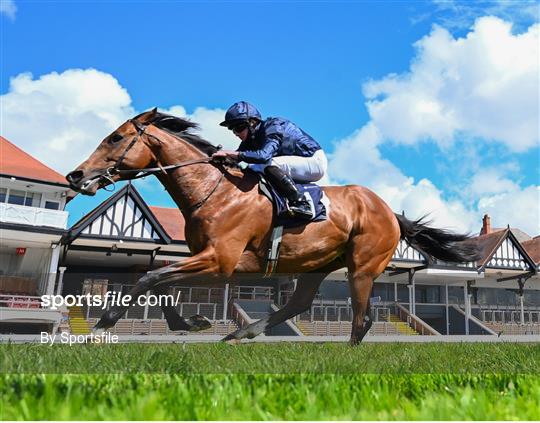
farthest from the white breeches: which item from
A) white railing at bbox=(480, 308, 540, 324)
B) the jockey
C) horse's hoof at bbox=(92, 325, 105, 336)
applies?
white railing at bbox=(480, 308, 540, 324)

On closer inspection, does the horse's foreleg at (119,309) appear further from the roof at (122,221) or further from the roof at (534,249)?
the roof at (534,249)

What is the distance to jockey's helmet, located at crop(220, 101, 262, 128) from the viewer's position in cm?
475

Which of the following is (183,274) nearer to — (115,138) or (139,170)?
(139,170)

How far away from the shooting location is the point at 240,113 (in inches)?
187

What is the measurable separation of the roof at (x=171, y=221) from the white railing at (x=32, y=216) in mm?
5311

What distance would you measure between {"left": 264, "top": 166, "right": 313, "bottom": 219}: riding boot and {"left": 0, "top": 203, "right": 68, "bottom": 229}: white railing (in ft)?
68.7

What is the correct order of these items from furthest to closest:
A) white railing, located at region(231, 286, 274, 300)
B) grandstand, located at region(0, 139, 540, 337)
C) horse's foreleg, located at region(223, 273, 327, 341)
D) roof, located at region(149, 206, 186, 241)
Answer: roof, located at region(149, 206, 186, 241) → white railing, located at region(231, 286, 274, 300) → grandstand, located at region(0, 139, 540, 337) → horse's foreleg, located at region(223, 273, 327, 341)

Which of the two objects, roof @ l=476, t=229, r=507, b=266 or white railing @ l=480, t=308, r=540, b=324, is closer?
white railing @ l=480, t=308, r=540, b=324

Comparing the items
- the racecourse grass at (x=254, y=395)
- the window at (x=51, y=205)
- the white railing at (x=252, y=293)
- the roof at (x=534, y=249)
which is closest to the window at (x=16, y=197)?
the window at (x=51, y=205)

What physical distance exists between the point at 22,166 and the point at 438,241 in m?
25.0

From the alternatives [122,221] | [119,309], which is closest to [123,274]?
[122,221]

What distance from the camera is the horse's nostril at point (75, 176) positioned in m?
4.22

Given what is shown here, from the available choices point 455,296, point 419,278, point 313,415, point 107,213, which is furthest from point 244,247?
point 455,296

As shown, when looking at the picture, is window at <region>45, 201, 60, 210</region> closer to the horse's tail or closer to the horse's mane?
the horse's mane
